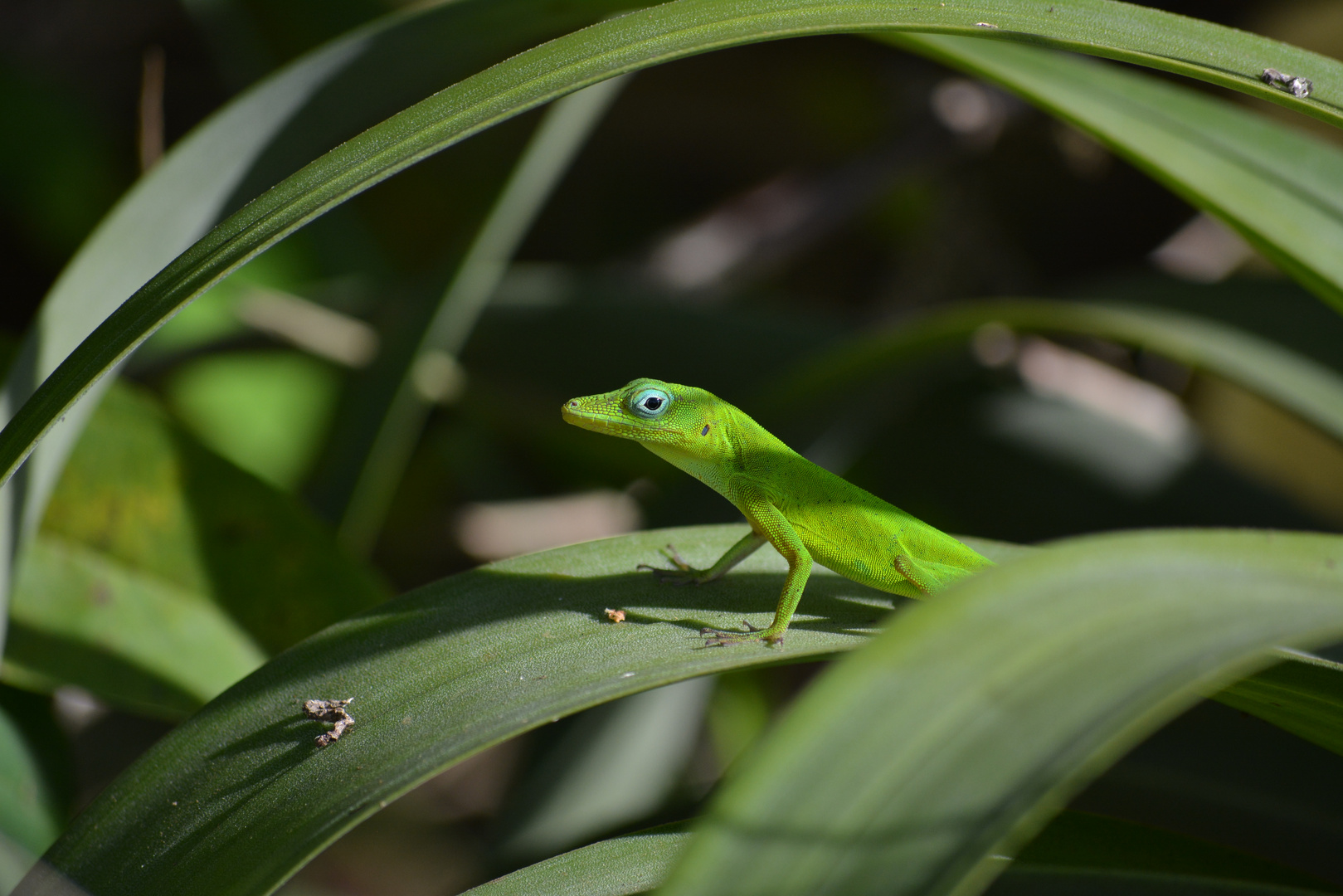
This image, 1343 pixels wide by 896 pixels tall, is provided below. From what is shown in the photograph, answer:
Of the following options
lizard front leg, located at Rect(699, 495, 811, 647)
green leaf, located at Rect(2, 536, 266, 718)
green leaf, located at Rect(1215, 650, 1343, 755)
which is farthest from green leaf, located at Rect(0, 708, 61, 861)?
green leaf, located at Rect(1215, 650, 1343, 755)

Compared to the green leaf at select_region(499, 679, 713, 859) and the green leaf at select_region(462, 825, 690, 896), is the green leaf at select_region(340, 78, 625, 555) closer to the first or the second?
the green leaf at select_region(499, 679, 713, 859)

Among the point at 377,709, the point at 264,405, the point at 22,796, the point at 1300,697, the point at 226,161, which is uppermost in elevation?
the point at 264,405

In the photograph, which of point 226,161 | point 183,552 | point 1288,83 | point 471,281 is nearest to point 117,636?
point 183,552

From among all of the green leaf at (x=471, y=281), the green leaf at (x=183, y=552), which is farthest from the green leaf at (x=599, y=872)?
the green leaf at (x=471, y=281)

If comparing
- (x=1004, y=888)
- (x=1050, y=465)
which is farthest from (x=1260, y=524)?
(x=1004, y=888)

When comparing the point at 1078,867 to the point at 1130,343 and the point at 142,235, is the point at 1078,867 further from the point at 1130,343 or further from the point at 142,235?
the point at 142,235

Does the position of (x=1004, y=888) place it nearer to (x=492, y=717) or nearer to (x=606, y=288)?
(x=492, y=717)

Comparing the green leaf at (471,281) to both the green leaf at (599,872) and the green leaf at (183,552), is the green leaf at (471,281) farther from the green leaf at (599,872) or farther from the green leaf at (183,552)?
the green leaf at (599,872)

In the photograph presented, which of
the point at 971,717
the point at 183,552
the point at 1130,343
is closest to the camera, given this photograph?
the point at 971,717
